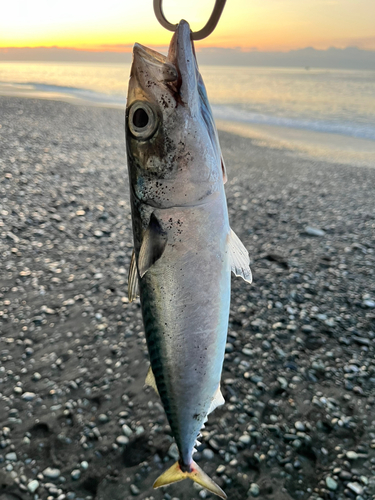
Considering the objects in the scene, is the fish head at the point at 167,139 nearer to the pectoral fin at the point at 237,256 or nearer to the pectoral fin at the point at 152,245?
the pectoral fin at the point at 152,245

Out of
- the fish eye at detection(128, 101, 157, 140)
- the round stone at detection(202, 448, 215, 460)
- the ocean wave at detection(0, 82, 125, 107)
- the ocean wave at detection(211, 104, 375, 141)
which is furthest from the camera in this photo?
the ocean wave at detection(0, 82, 125, 107)

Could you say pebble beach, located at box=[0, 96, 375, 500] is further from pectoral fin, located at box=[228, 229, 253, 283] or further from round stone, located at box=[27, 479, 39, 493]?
pectoral fin, located at box=[228, 229, 253, 283]

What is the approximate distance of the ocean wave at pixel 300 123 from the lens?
18.3m

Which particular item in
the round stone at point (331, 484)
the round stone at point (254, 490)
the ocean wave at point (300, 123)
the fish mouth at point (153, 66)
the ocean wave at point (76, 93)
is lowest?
the round stone at point (254, 490)

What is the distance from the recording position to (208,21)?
1421mm

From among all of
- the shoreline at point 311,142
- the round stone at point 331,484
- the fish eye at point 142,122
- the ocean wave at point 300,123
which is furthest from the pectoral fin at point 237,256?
the ocean wave at point 300,123

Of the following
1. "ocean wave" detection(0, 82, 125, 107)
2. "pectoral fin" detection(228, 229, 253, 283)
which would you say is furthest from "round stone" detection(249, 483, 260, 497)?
"ocean wave" detection(0, 82, 125, 107)

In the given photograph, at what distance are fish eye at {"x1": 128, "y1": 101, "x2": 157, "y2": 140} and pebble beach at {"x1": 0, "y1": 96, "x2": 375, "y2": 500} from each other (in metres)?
2.66

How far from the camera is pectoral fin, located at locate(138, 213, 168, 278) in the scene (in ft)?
4.92

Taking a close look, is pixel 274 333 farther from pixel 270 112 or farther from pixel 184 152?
pixel 270 112

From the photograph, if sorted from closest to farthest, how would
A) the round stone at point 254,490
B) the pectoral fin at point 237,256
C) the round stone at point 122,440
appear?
the pectoral fin at point 237,256 < the round stone at point 254,490 < the round stone at point 122,440

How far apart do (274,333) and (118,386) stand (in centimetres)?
180

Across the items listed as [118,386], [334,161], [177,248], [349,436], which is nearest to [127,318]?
[118,386]

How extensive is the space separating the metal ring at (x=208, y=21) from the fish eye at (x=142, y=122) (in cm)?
30
